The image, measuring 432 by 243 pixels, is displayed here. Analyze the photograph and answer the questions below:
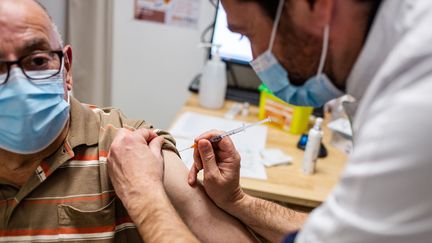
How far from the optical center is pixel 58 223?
3.65 ft

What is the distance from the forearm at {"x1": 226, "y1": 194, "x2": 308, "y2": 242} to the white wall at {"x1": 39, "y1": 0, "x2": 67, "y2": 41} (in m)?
1.44

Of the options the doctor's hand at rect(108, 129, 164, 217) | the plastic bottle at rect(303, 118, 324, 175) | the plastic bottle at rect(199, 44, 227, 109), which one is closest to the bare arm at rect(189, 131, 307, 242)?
the doctor's hand at rect(108, 129, 164, 217)

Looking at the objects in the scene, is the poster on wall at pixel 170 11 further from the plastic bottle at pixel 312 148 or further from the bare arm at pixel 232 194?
the bare arm at pixel 232 194

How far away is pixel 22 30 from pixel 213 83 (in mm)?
1280

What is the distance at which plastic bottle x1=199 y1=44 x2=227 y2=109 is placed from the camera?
7.30ft

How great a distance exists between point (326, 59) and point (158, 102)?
212cm

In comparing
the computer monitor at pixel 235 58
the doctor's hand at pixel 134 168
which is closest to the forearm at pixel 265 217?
the doctor's hand at pixel 134 168

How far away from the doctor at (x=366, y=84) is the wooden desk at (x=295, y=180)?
0.74m

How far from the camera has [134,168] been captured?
105 centimetres

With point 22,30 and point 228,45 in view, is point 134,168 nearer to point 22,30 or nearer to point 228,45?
point 22,30

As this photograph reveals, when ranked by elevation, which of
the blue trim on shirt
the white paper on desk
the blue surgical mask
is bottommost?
the white paper on desk

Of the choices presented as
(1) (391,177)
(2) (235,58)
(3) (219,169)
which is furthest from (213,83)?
(1) (391,177)

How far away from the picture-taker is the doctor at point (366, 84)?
0.54m

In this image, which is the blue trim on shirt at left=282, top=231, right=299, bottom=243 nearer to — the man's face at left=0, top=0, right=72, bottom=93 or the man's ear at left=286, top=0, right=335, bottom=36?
the man's ear at left=286, top=0, right=335, bottom=36
